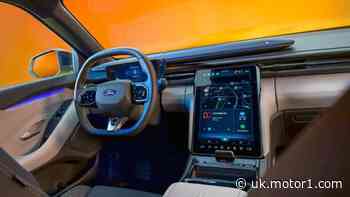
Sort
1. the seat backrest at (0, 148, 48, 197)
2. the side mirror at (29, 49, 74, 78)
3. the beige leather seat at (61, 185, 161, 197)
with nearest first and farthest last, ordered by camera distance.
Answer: the seat backrest at (0, 148, 48, 197) → the beige leather seat at (61, 185, 161, 197) → the side mirror at (29, 49, 74, 78)

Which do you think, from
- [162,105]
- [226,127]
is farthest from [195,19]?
[226,127]

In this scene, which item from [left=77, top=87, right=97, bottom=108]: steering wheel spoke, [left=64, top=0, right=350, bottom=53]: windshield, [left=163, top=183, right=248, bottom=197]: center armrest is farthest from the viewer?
[left=64, top=0, right=350, bottom=53]: windshield

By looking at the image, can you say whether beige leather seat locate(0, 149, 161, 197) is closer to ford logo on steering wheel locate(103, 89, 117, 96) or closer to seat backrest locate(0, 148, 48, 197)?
seat backrest locate(0, 148, 48, 197)

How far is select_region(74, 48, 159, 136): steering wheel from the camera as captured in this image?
1522 millimetres

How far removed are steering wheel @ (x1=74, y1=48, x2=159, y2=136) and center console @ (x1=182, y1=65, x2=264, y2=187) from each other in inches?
8.9

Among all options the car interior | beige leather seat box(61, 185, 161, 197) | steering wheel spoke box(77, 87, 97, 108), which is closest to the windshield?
the car interior

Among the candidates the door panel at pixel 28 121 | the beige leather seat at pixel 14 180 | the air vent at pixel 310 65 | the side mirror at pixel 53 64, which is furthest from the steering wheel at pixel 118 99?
the beige leather seat at pixel 14 180

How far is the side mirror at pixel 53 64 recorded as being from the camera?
2047 mm

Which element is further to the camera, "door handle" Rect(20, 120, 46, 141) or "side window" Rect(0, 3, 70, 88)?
"side window" Rect(0, 3, 70, 88)

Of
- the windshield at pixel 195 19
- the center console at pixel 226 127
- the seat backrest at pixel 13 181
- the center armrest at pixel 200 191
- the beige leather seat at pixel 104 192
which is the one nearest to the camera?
the seat backrest at pixel 13 181

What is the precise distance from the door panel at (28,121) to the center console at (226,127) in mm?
750

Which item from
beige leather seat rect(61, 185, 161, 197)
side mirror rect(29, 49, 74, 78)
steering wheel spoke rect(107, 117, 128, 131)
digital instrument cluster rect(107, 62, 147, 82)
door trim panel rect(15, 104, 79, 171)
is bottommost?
beige leather seat rect(61, 185, 161, 197)

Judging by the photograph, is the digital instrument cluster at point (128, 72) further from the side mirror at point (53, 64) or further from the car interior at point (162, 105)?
the side mirror at point (53, 64)

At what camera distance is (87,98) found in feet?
5.49
